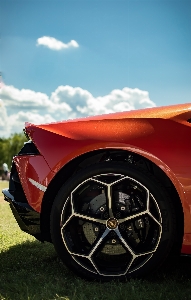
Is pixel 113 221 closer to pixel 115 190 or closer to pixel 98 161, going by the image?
pixel 115 190

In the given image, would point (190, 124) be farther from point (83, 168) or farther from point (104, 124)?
point (83, 168)

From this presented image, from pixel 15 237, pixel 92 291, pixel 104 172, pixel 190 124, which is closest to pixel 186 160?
pixel 190 124

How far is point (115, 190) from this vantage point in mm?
3240

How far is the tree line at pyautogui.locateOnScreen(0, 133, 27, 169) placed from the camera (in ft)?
307

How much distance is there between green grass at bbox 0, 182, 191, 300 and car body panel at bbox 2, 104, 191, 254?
1.14 ft

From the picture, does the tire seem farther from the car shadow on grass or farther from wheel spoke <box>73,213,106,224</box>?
the car shadow on grass

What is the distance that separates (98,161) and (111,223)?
537 millimetres

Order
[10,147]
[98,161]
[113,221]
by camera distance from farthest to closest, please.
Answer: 1. [10,147]
2. [98,161]
3. [113,221]

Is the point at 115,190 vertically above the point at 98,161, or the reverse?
the point at 98,161

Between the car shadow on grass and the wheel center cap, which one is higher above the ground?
the wheel center cap

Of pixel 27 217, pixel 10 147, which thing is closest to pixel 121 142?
pixel 27 217

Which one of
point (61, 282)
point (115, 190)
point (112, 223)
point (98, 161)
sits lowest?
point (61, 282)

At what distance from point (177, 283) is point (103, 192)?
874 millimetres

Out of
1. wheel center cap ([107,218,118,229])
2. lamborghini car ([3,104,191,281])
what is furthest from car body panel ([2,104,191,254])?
wheel center cap ([107,218,118,229])
